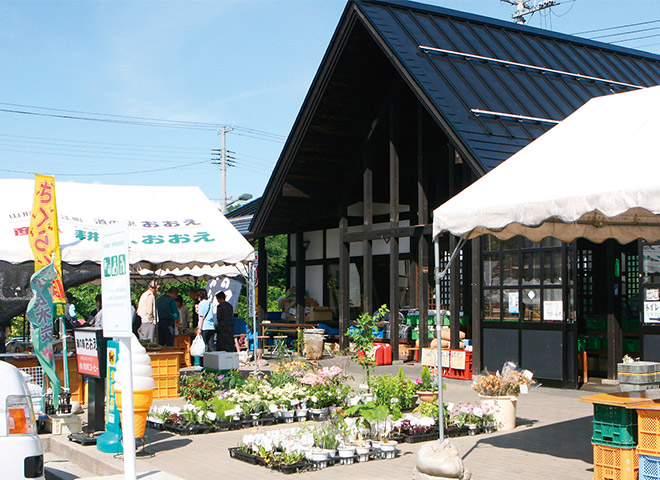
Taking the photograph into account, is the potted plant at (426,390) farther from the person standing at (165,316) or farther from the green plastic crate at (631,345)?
the person standing at (165,316)

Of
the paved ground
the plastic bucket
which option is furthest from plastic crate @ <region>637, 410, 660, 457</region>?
the plastic bucket

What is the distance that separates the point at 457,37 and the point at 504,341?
731cm

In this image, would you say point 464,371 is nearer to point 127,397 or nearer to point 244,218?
point 127,397

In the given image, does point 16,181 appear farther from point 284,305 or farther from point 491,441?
point 284,305

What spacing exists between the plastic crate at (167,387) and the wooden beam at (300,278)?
9.64 metres

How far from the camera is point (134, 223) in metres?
13.7

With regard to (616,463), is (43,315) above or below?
above

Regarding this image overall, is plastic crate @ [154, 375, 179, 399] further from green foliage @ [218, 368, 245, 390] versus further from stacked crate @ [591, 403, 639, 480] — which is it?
stacked crate @ [591, 403, 639, 480]

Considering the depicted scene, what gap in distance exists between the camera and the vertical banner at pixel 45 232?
10.9 m

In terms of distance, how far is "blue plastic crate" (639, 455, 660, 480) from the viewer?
6.67 m

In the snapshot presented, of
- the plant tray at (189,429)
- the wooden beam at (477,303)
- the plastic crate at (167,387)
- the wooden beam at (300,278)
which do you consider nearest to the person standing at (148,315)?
the plastic crate at (167,387)

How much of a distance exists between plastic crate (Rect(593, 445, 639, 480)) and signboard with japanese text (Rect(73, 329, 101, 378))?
5.68 m

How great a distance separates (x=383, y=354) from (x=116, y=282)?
437 inches

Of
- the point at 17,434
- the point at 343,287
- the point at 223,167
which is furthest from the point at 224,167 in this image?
the point at 17,434
